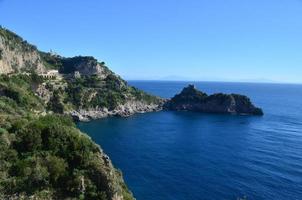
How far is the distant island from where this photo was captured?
26656 mm

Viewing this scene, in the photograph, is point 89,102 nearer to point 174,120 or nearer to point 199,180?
point 174,120

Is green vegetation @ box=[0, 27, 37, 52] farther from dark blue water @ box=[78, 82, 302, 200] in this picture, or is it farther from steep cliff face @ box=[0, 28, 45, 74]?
dark blue water @ box=[78, 82, 302, 200]

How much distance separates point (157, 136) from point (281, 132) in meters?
28.1

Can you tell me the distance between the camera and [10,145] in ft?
96.1

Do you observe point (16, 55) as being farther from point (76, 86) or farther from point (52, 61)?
point (52, 61)

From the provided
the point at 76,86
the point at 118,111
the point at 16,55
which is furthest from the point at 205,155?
the point at 16,55

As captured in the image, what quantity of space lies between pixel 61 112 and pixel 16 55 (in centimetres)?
2488

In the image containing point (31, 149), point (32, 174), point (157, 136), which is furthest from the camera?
point (157, 136)

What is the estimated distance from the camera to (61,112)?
10006cm

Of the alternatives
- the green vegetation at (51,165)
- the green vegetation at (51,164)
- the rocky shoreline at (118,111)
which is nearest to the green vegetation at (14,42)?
the rocky shoreline at (118,111)

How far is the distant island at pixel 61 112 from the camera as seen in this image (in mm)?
26656

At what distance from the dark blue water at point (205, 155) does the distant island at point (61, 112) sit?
438 inches

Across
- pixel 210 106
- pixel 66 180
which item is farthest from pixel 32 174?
pixel 210 106

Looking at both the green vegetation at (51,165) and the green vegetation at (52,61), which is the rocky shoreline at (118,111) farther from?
the green vegetation at (51,165)
